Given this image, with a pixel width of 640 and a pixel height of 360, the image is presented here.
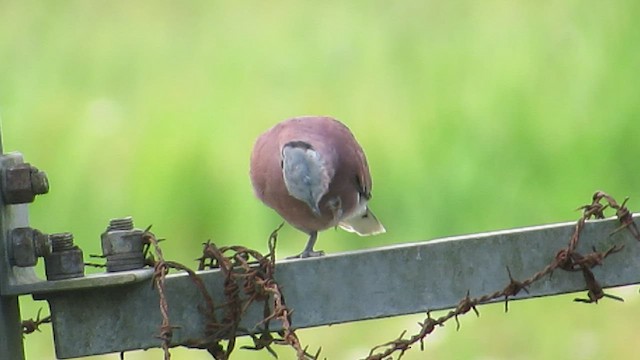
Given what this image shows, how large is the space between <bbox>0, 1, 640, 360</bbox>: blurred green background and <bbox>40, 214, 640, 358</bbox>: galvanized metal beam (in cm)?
78

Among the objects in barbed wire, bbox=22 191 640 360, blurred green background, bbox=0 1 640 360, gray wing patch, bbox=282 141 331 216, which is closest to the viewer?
barbed wire, bbox=22 191 640 360

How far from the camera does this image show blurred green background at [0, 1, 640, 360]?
318cm

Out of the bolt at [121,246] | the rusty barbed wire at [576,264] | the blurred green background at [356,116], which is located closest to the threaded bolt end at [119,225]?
the bolt at [121,246]

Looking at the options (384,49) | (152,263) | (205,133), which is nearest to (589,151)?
(384,49)

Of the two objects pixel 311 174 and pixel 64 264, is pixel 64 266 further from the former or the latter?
pixel 311 174

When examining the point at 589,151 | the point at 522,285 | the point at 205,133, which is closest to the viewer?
the point at 522,285

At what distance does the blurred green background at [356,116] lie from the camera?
3184 millimetres

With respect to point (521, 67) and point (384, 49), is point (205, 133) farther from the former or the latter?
point (521, 67)

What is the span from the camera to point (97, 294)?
235 cm

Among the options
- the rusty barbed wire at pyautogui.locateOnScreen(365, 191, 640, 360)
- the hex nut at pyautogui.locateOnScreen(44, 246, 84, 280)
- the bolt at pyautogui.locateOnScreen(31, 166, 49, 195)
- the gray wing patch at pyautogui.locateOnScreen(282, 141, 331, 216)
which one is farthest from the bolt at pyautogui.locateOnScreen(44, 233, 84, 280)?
the gray wing patch at pyautogui.locateOnScreen(282, 141, 331, 216)

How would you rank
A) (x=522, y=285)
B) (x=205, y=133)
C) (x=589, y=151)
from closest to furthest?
(x=522, y=285) < (x=589, y=151) < (x=205, y=133)

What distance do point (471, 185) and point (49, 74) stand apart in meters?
1.06

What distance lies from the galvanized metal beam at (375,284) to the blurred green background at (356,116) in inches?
30.6

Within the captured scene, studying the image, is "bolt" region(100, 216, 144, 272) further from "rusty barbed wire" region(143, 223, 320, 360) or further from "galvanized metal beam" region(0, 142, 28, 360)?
"galvanized metal beam" region(0, 142, 28, 360)
